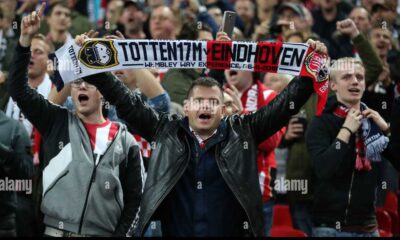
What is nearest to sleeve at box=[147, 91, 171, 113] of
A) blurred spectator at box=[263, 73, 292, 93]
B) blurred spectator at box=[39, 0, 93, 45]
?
blurred spectator at box=[263, 73, 292, 93]

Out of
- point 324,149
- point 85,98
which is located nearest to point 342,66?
point 324,149

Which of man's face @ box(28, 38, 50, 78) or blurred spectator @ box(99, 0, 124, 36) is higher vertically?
blurred spectator @ box(99, 0, 124, 36)

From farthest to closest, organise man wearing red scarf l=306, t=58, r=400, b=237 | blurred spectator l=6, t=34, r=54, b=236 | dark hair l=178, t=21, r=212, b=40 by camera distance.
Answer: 1. dark hair l=178, t=21, r=212, b=40
2. blurred spectator l=6, t=34, r=54, b=236
3. man wearing red scarf l=306, t=58, r=400, b=237

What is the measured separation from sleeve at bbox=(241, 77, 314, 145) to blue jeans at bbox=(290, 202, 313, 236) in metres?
2.84

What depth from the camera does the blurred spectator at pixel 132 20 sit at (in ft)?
36.9

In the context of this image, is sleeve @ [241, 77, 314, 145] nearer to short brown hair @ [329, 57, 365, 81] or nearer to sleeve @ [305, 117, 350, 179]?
sleeve @ [305, 117, 350, 179]

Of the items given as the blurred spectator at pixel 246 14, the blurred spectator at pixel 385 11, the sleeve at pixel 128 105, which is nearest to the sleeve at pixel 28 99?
the sleeve at pixel 128 105

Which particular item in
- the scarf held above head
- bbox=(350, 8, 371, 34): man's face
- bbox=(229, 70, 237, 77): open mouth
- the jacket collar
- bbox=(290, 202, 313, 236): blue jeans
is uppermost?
bbox=(350, 8, 371, 34): man's face

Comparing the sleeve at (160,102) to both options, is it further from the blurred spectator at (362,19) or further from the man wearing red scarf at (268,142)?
the blurred spectator at (362,19)

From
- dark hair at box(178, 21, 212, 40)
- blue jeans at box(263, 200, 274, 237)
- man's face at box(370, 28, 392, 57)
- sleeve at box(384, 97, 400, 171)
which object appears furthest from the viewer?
man's face at box(370, 28, 392, 57)

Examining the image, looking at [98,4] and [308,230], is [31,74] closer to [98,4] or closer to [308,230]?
[308,230]

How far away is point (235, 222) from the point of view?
628 centimetres

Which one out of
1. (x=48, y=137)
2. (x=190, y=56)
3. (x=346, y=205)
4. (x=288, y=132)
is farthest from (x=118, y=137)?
(x=288, y=132)

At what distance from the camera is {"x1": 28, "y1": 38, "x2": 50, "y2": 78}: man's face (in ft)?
29.6
